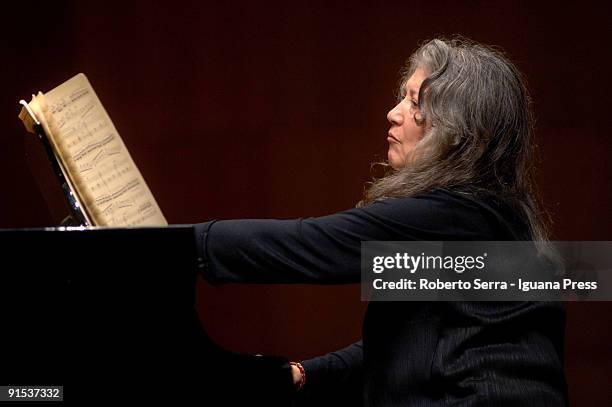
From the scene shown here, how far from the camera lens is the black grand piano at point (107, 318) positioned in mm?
1334

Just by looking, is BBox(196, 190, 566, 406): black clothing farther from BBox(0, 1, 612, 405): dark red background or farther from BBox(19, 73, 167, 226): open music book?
BBox(0, 1, 612, 405): dark red background

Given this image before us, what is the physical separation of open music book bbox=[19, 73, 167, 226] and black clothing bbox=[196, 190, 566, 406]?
272 mm

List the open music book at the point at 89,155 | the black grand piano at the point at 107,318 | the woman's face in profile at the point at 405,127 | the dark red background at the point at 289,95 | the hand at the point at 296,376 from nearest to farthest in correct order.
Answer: the black grand piano at the point at 107,318, the open music book at the point at 89,155, the woman's face in profile at the point at 405,127, the hand at the point at 296,376, the dark red background at the point at 289,95

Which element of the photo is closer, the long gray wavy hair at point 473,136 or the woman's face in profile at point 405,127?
the long gray wavy hair at point 473,136

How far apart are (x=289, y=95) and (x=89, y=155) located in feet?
4.24

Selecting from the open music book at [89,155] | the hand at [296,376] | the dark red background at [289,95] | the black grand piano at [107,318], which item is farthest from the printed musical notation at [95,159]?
the dark red background at [289,95]

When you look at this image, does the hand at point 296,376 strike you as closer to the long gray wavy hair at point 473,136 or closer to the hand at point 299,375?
the hand at point 299,375

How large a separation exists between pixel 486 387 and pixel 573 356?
56.7 inches

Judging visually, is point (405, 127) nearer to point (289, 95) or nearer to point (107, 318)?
point (107, 318)

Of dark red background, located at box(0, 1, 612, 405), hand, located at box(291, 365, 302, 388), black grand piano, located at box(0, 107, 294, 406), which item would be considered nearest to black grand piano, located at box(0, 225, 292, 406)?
black grand piano, located at box(0, 107, 294, 406)

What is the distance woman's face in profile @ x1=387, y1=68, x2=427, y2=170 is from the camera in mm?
1654

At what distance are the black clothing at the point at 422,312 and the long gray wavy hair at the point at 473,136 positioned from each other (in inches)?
1.9

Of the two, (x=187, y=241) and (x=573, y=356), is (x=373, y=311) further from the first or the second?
(x=573, y=356)

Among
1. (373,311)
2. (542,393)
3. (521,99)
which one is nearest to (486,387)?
(542,393)
